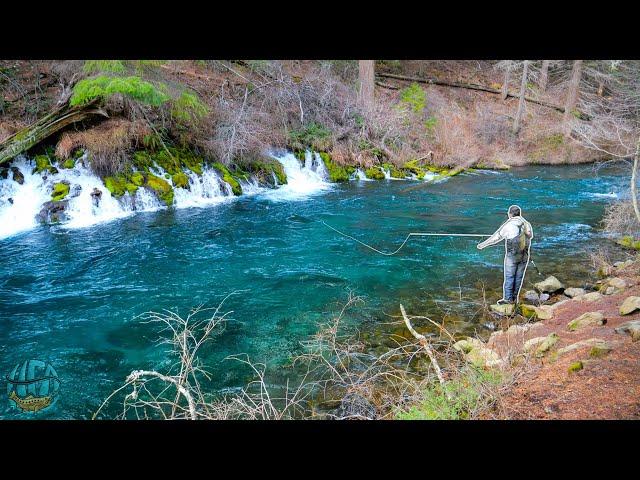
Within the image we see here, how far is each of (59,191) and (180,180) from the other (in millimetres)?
3251

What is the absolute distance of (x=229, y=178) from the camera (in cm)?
1434

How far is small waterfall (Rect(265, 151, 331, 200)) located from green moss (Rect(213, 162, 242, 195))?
1131 mm

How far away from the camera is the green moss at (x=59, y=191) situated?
1088cm

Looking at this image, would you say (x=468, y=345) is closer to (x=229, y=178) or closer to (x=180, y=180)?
(x=180, y=180)

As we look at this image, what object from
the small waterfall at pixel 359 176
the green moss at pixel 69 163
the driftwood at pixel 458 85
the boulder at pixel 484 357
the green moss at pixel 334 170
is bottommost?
the boulder at pixel 484 357

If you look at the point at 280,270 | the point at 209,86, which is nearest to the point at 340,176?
the point at 209,86

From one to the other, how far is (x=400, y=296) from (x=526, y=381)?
3.12 m

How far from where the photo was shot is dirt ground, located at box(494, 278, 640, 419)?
12.1 feet

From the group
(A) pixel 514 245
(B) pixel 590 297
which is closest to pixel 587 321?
(A) pixel 514 245

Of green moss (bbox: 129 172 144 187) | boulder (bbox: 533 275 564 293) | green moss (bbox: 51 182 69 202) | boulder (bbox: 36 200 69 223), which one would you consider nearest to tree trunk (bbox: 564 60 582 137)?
→ boulder (bbox: 533 275 564 293)

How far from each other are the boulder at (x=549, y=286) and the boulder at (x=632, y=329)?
86.7 inches

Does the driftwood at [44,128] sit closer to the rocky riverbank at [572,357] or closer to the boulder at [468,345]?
the boulder at [468,345]

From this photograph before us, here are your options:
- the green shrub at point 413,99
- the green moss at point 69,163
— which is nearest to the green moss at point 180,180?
the green moss at point 69,163
